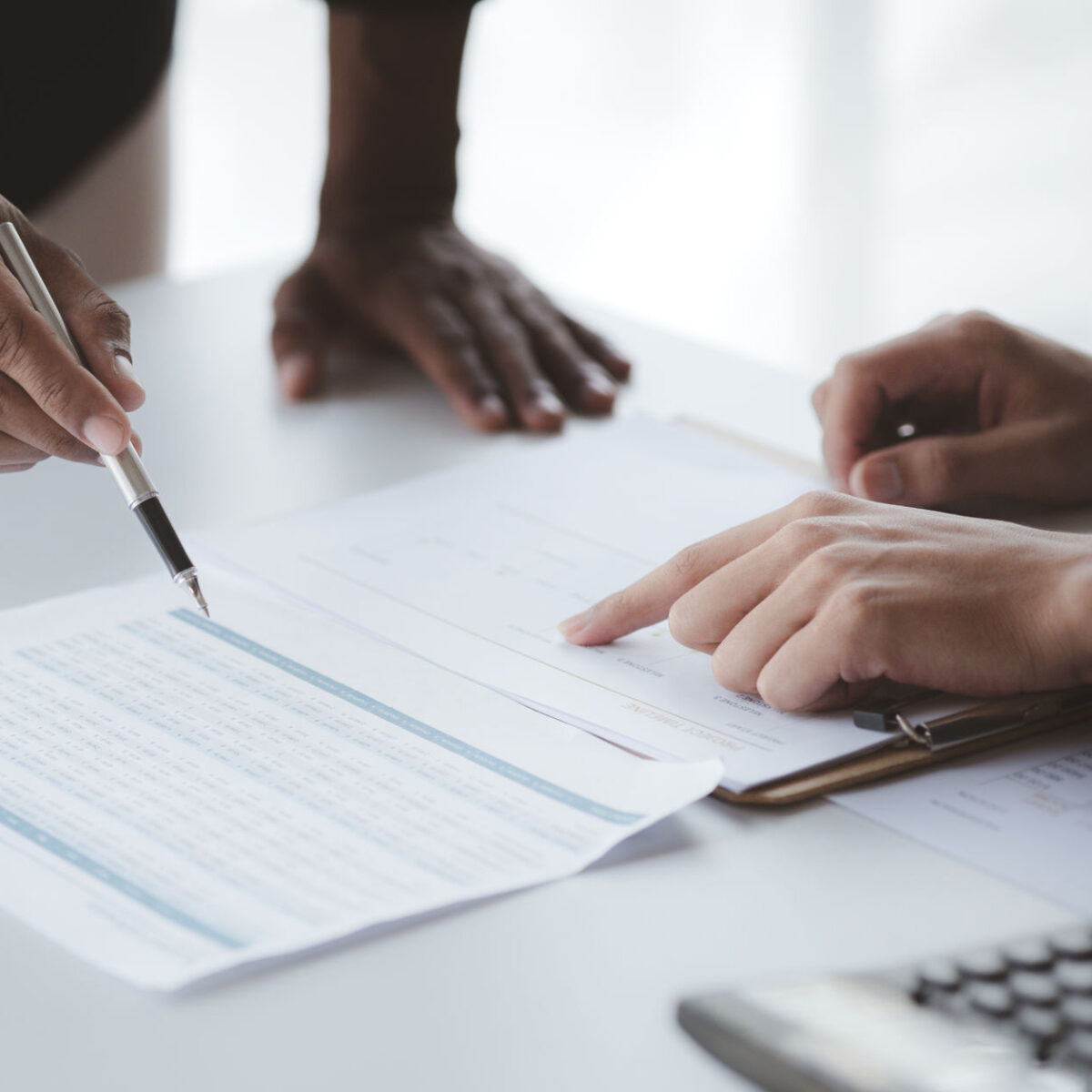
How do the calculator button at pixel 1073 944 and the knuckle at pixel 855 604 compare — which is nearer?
the calculator button at pixel 1073 944

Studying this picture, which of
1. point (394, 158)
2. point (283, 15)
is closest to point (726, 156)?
point (283, 15)

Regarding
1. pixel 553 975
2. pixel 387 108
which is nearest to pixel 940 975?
pixel 553 975

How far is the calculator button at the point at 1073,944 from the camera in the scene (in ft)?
1.59

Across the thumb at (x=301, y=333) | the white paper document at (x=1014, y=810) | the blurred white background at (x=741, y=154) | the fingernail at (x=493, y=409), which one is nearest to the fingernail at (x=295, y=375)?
the thumb at (x=301, y=333)

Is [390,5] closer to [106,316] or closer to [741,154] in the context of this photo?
[106,316]

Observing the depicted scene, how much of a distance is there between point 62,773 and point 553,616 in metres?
0.29

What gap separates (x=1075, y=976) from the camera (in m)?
0.47

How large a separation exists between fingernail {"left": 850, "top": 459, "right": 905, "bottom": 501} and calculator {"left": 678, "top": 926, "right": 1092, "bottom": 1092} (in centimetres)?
49

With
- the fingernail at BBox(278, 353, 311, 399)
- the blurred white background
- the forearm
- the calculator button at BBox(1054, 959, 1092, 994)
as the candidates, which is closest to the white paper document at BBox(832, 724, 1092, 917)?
the calculator button at BBox(1054, 959, 1092, 994)

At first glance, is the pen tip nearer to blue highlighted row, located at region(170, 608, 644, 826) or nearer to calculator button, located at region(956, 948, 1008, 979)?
blue highlighted row, located at region(170, 608, 644, 826)

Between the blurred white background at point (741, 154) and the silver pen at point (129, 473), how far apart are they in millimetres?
2550

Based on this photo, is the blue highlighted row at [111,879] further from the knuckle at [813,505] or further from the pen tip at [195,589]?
the knuckle at [813,505]

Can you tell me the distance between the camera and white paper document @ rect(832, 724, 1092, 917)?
1.98ft

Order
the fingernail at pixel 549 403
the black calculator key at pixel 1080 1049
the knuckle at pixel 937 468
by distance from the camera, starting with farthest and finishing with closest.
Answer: the fingernail at pixel 549 403 < the knuckle at pixel 937 468 < the black calculator key at pixel 1080 1049
